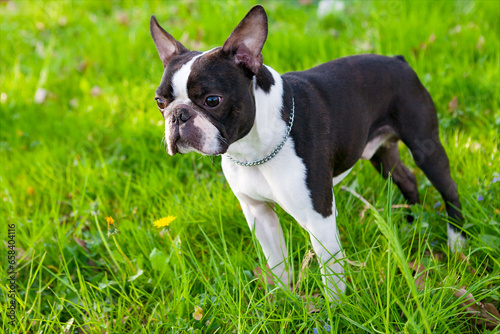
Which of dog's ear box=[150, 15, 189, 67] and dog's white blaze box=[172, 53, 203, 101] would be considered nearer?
dog's white blaze box=[172, 53, 203, 101]

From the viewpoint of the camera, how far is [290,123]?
2396 millimetres

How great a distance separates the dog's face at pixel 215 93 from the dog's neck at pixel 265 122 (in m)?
0.07

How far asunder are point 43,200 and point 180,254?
1.51 m

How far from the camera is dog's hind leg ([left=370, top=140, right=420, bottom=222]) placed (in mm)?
3238

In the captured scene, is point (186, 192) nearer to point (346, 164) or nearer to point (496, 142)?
point (346, 164)

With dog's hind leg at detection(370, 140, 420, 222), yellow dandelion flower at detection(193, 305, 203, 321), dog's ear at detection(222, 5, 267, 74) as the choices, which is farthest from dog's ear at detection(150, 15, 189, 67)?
dog's hind leg at detection(370, 140, 420, 222)

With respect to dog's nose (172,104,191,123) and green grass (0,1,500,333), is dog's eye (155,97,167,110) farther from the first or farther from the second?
green grass (0,1,500,333)

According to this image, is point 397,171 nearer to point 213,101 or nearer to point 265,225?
point 265,225

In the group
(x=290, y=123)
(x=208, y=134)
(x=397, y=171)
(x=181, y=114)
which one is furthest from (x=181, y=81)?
(x=397, y=171)

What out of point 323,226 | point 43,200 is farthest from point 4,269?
point 323,226

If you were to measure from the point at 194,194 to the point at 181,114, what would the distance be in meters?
1.22

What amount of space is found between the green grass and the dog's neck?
1.61 ft

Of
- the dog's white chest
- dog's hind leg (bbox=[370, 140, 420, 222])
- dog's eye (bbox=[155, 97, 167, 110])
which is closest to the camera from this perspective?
dog's eye (bbox=[155, 97, 167, 110])

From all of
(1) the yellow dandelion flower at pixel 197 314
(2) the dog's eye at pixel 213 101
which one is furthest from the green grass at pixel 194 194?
(2) the dog's eye at pixel 213 101
